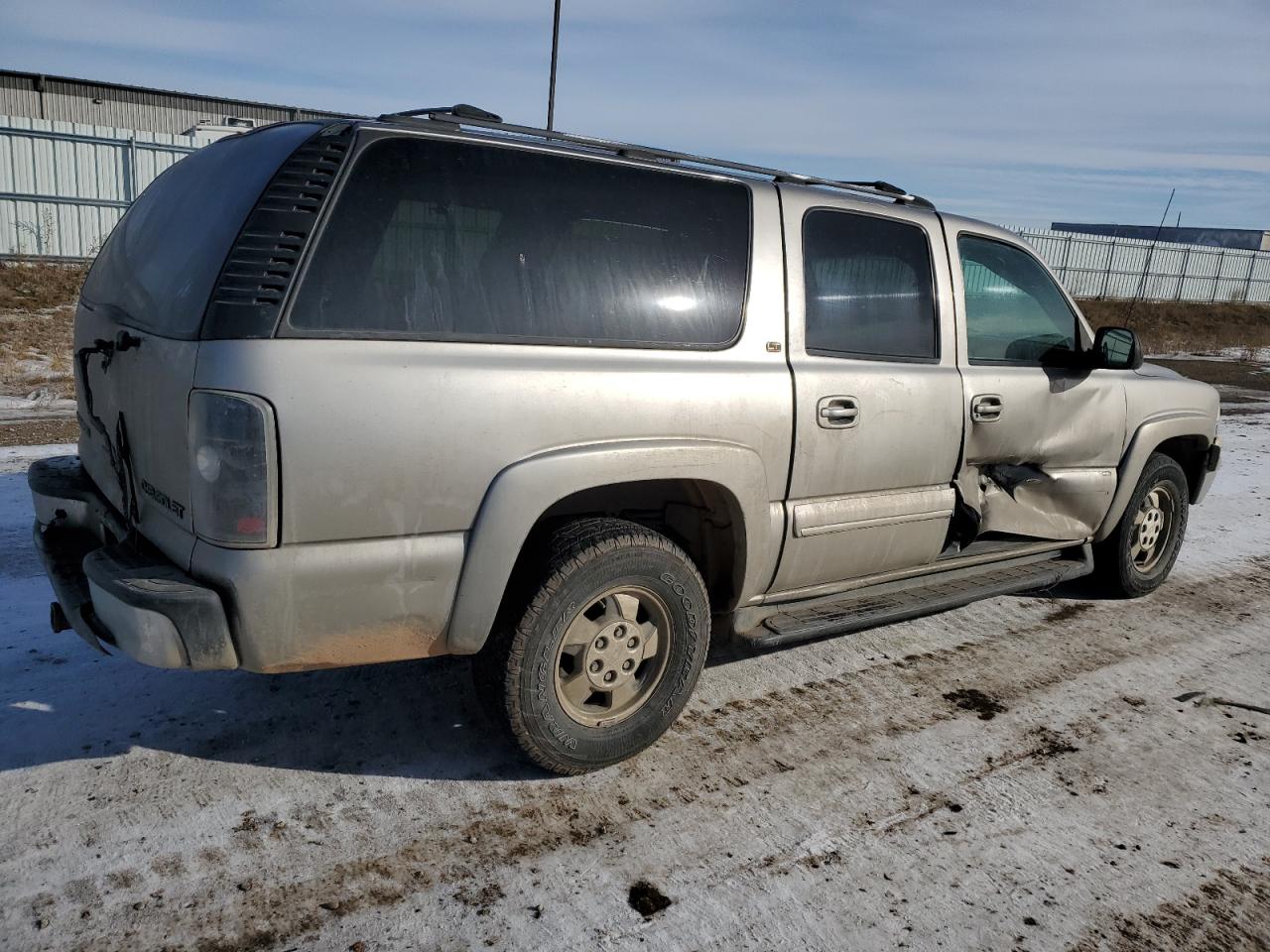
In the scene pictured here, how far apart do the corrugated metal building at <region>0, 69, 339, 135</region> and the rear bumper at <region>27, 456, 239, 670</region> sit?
1176 inches

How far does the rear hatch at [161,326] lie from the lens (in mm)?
2547

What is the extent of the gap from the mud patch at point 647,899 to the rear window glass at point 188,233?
73.1 inches

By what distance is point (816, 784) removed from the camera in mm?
3146

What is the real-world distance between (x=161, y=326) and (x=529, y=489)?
111 centimetres

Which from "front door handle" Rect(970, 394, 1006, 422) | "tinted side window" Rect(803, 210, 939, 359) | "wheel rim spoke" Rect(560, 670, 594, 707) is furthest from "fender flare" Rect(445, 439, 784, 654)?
"front door handle" Rect(970, 394, 1006, 422)

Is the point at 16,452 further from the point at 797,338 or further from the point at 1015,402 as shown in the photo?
the point at 1015,402

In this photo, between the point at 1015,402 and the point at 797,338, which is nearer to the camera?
the point at 797,338

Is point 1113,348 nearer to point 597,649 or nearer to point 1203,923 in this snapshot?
point 1203,923

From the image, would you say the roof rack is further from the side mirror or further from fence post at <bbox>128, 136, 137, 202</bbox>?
fence post at <bbox>128, 136, 137, 202</bbox>

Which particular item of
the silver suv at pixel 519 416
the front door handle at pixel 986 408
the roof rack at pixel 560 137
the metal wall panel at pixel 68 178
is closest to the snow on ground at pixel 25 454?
the silver suv at pixel 519 416

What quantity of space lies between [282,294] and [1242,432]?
1165 centimetres

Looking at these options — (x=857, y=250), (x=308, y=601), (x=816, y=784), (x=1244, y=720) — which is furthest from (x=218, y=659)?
(x=1244, y=720)

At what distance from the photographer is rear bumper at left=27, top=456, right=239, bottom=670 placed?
246cm

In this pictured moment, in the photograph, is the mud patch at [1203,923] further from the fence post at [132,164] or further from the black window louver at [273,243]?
the fence post at [132,164]
